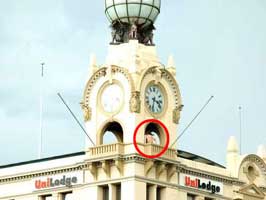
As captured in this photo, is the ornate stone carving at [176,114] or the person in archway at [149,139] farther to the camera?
the ornate stone carving at [176,114]

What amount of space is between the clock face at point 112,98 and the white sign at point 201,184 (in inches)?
289

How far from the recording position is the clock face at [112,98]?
A: 99375 mm

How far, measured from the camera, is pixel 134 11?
333 feet

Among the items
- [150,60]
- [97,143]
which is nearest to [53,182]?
[97,143]

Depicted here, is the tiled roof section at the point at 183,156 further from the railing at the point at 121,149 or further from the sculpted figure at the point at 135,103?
the sculpted figure at the point at 135,103

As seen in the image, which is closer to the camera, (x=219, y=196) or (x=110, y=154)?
(x=110, y=154)

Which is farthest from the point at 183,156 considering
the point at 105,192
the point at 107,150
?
the point at 107,150

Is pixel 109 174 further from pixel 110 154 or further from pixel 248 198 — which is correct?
pixel 248 198

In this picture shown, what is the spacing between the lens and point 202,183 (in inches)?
4080

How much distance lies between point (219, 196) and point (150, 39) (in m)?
13.2

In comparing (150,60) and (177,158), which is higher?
(150,60)

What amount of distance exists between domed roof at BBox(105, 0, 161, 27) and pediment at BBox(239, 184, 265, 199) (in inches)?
614

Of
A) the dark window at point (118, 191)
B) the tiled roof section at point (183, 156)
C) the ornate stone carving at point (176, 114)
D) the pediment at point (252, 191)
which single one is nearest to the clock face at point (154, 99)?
the ornate stone carving at point (176, 114)

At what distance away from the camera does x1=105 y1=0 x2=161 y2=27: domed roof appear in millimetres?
101250
